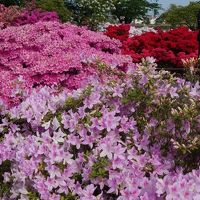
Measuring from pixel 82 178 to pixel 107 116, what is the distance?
1.17 ft

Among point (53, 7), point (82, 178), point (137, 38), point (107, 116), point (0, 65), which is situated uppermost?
point (107, 116)

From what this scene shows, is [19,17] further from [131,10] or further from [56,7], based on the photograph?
[131,10]

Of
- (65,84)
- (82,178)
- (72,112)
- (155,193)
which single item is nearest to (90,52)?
(65,84)

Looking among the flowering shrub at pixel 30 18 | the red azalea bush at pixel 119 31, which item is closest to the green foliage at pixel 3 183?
the flowering shrub at pixel 30 18

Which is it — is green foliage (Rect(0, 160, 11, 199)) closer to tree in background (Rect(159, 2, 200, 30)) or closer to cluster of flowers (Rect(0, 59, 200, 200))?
cluster of flowers (Rect(0, 59, 200, 200))

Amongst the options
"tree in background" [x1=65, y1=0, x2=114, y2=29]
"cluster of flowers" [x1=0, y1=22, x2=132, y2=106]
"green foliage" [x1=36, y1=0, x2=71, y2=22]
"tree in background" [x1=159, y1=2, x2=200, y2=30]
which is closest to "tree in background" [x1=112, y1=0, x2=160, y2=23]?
"tree in background" [x1=159, y1=2, x2=200, y2=30]

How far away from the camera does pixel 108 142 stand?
3.14m

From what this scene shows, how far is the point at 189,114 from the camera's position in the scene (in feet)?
10.2

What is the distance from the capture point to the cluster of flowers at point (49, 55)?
5.84 meters

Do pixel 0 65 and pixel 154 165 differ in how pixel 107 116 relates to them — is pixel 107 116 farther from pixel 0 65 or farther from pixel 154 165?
pixel 0 65

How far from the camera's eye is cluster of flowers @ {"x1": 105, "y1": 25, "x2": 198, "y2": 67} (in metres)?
8.70

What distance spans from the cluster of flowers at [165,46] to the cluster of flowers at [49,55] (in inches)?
72.5

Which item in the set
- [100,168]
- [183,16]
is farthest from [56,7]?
[183,16]

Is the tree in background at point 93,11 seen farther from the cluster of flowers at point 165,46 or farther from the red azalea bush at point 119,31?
the cluster of flowers at point 165,46
